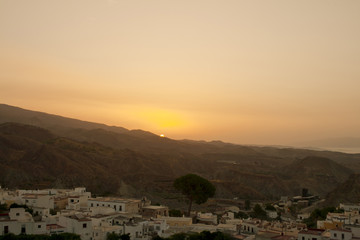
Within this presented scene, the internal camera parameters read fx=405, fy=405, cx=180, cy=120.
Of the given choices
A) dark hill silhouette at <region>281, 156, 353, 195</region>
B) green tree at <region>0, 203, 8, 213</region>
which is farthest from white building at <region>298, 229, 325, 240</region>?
dark hill silhouette at <region>281, 156, 353, 195</region>

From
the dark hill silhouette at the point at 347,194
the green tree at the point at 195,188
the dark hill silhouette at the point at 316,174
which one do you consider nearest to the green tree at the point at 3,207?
the green tree at the point at 195,188

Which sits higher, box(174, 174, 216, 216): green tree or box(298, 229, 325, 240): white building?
box(174, 174, 216, 216): green tree

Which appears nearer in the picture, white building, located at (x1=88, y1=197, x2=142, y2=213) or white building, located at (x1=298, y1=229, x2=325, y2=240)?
white building, located at (x1=298, y1=229, x2=325, y2=240)

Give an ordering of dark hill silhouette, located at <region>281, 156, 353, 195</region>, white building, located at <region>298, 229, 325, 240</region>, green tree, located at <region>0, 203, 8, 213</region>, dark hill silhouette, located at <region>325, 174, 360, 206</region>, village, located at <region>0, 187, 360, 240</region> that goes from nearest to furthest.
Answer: village, located at <region>0, 187, 360, 240</region> → white building, located at <region>298, 229, 325, 240</region> → green tree, located at <region>0, 203, 8, 213</region> → dark hill silhouette, located at <region>325, 174, 360, 206</region> → dark hill silhouette, located at <region>281, 156, 353, 195</region>

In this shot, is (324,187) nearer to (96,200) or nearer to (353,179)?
(353,179)

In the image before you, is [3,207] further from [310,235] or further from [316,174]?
[316,174]

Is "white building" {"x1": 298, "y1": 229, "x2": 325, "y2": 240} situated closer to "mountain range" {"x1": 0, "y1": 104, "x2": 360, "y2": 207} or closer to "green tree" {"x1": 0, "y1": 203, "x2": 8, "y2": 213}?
"green tree" {"x1": 0, "y1": 203, "x2": 8, "y2": 213}

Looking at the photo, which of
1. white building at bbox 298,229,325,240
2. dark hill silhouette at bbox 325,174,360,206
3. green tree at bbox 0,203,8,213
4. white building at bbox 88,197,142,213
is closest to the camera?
white building at bbox 298,229,325,240

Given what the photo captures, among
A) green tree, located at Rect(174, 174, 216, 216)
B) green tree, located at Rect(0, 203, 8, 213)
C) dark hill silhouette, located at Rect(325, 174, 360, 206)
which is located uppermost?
green tree, located at Rect(174, 174, 216, 216)

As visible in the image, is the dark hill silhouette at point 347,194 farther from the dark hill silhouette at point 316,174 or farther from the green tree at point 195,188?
the green tree at point 195,188

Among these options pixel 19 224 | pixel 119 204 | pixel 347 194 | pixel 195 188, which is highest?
pixel 195 188

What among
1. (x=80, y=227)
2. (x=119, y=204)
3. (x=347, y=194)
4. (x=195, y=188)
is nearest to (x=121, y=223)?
(x=80, y=227)

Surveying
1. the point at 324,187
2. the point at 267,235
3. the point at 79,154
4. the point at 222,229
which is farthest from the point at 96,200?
the point at 324,187

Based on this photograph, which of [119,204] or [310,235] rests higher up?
[119,204]
